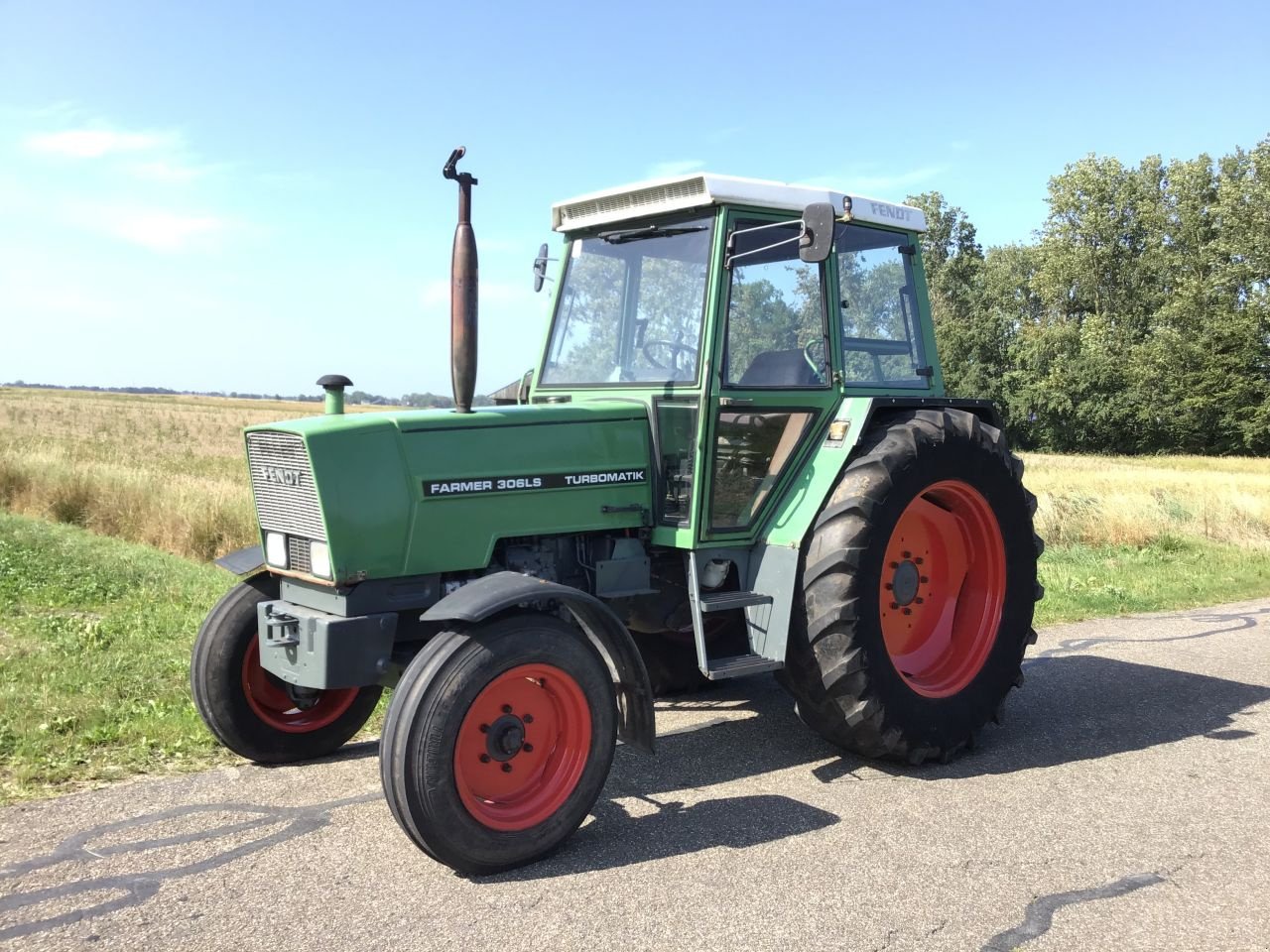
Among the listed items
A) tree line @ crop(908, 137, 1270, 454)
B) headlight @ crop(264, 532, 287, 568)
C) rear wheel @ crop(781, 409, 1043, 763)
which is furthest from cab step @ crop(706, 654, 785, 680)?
tree line @ crop(908, 137, 1270, 454)

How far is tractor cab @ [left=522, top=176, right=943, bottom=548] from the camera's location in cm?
453

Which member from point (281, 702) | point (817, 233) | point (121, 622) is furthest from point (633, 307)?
point (121, 622)

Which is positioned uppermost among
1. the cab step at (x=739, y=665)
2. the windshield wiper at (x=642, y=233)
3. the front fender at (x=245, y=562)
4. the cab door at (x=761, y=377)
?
the windshield wiper at (x=642, y=233)

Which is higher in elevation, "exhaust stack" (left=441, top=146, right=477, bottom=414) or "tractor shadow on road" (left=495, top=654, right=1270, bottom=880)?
"exhaust stack" (left=441, top=146, right=477, bottom=414)

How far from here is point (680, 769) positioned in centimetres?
467

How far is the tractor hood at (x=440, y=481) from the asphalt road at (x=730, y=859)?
1041 mm

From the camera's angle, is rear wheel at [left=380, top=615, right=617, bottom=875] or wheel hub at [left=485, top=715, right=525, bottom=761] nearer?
rear wheel at [left=380, top=615, right=617, bottom=875]

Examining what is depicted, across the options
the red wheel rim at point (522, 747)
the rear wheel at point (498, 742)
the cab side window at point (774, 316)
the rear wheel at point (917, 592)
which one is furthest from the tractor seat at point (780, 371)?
the red wheel rim at point (522, 747)

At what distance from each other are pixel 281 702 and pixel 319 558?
1160mm

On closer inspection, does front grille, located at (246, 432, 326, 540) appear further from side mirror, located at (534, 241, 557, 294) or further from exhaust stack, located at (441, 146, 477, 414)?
side mirror, located at (534, 241, 557, 294)

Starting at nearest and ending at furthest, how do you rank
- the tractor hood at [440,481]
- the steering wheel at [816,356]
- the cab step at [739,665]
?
the tractor hood at [440,481]
the cab step at [739,665]
the steering wheel at [816,356]

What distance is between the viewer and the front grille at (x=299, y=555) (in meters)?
4.08

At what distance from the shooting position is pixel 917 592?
5.21 metres

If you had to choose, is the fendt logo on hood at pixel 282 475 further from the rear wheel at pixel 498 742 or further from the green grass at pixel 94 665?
the green grass at pixel 94 665
